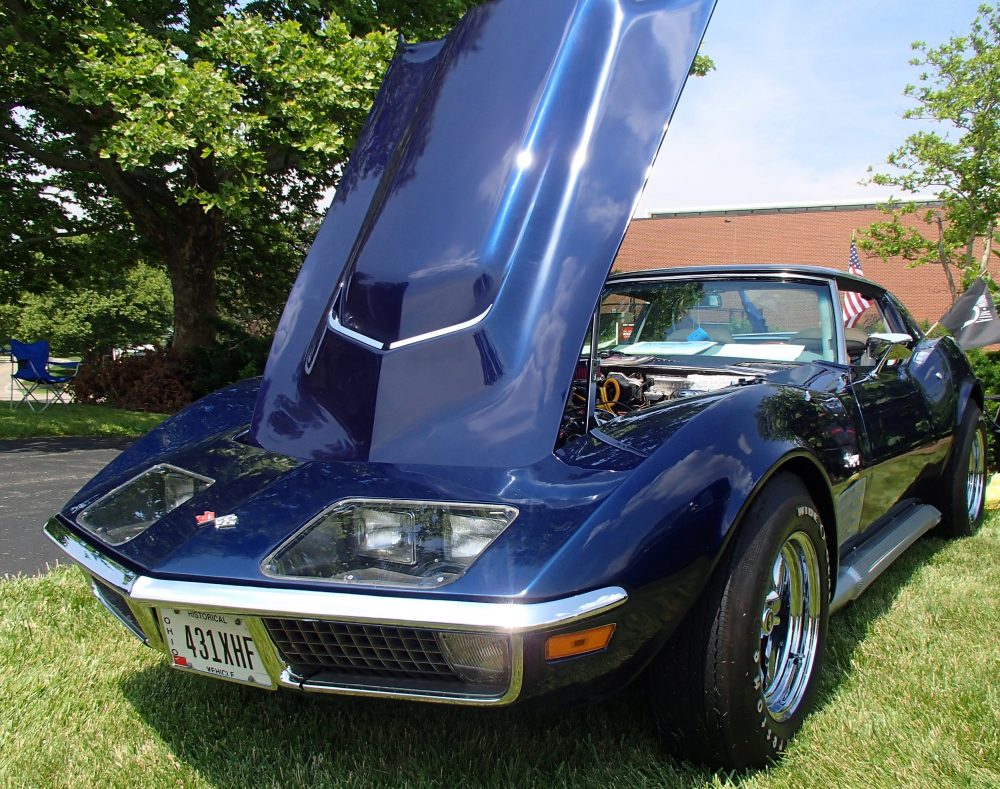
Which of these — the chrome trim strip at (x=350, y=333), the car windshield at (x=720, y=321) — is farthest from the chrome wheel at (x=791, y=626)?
the chrome trim strip at (x=350, y=333)

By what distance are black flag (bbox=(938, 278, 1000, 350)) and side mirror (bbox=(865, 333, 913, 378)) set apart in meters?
4.06

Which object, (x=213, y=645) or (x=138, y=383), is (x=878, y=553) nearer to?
(x=213, y=645)

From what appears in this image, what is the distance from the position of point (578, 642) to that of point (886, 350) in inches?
91.4

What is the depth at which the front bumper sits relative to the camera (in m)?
1.52

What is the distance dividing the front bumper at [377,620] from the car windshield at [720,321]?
1.88 metres

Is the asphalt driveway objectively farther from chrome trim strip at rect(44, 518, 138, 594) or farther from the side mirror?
the side mirror

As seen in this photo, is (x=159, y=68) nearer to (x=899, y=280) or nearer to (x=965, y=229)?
(x=965, y=229)

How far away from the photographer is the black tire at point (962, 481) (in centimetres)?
392

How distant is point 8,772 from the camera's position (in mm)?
1887

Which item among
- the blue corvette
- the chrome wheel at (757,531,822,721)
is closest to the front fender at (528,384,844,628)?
the blue corvette

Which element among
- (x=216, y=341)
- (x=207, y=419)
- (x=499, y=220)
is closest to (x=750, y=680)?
(x=499, y=220)

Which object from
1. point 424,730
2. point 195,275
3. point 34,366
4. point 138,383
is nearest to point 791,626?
point 424,730

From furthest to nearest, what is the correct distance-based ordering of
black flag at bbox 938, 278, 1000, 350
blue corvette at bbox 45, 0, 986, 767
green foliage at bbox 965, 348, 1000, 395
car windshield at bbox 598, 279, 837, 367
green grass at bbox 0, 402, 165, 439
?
1. green grass at bbox 0, 402, 165, 439
2. green foliage at bbox 965, 348, 1000, 395
3. black flag at bbox 938, 278, 1000, 350
4. car windshield at bbox 598, 279, 837, 367
5. blue corvette at bbox 45, 0, 986, 767

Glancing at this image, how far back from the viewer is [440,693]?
1.62 m
